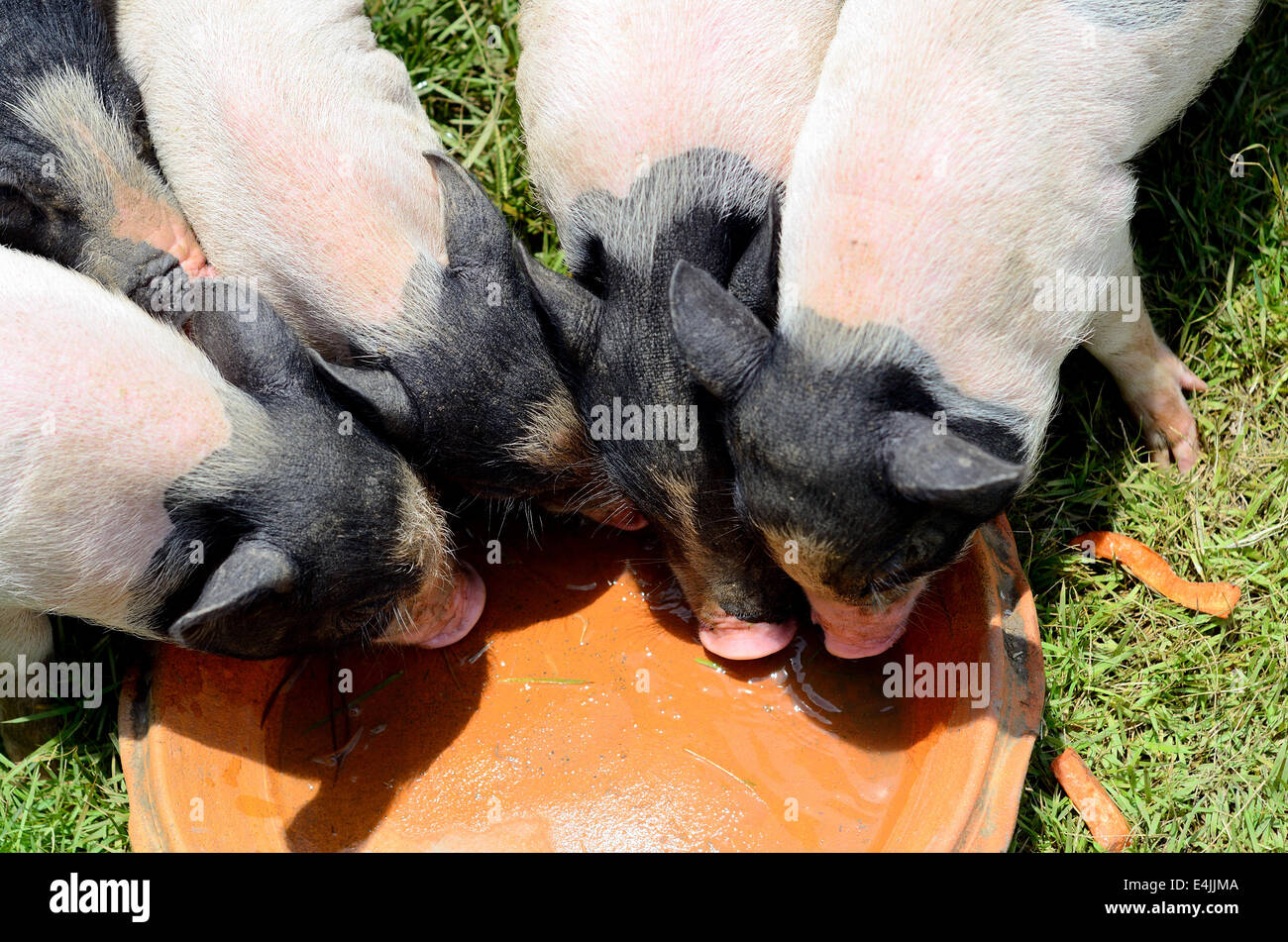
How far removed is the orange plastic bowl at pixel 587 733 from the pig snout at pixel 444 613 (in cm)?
11

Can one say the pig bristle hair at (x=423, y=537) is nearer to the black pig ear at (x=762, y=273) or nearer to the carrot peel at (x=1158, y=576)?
the black pig ear at (x=762, y=273)

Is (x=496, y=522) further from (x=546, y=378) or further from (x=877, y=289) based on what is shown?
(x=877, y=289)

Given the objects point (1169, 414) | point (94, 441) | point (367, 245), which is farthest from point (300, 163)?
point (1169, 414)

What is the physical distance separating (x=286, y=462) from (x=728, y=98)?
1.82 m

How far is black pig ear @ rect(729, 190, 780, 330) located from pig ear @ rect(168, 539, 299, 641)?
1.59 m

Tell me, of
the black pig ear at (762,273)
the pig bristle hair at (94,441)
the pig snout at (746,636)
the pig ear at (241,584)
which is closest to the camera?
the pig ear at (241,584)

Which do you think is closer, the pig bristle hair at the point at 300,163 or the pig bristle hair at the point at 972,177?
the pig bristle hair at the point at 972,177

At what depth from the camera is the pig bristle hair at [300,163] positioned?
3920 millimetres

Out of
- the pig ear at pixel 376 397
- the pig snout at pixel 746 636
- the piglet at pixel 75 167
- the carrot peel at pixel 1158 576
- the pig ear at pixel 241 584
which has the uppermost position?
the piglet at pixel 75 167

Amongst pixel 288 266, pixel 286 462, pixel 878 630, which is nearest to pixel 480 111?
pixel 288 266

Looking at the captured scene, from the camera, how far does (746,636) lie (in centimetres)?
407

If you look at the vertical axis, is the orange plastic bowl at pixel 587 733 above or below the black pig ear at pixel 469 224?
below

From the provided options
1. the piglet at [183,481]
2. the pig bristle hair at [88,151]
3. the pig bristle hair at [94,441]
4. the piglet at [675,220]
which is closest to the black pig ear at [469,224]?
the piglet at [675,220]

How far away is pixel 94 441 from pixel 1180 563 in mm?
3798
